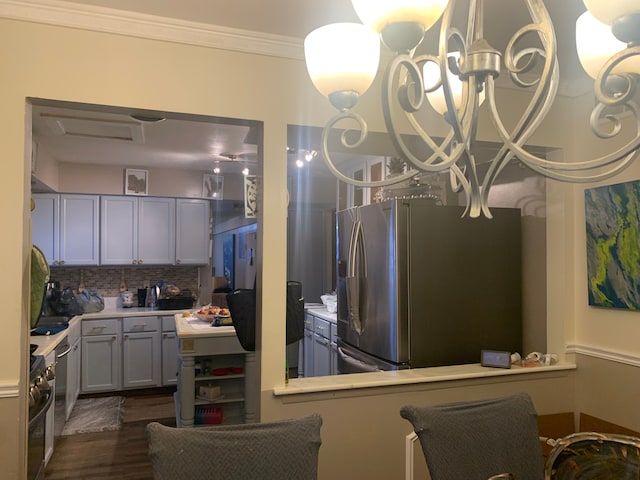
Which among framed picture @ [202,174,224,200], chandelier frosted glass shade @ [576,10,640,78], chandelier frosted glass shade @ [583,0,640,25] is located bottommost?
chandelier frosted glass shade @ [583,0,640,25]

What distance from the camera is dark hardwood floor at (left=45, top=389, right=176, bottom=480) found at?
335cm

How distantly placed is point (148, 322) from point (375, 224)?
3.31 meters

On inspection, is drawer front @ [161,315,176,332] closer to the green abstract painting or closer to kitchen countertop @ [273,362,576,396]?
kitchen countertop @ [273,362,576,396]

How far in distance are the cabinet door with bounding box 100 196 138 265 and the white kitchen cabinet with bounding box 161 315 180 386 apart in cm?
84

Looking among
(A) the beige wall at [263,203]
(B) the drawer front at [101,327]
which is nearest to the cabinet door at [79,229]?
(B) the drawer front at [101,327]

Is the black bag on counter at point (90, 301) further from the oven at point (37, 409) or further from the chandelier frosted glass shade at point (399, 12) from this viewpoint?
the chandelier frosted glass shade at point (399, 12)

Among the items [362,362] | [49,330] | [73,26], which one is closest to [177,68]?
[73,26]

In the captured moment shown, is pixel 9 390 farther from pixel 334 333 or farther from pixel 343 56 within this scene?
pixel 334 333

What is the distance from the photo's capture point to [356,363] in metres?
3.18

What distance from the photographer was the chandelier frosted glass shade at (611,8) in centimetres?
95

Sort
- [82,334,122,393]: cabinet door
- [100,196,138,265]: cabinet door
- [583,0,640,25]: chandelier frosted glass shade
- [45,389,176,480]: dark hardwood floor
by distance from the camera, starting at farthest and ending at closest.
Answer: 1. [100,196,138,265]: cabinet door
2. [82,334,122,393]: cabinet door
3. [45,389,176,480]: dark hardwood floor
4. [583,0,640,25]: chandelier frosted glass shade

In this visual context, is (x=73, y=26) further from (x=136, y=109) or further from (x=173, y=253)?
(x=173, y=253)

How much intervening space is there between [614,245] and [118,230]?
4.78 m

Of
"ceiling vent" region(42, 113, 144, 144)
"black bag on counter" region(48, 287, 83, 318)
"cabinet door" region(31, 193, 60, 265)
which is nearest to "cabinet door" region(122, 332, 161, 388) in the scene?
"black bag on counter" region(48, 287, 83, 318)
